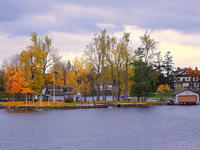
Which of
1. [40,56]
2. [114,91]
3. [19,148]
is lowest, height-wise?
[19,148]

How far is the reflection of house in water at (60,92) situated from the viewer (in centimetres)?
10462

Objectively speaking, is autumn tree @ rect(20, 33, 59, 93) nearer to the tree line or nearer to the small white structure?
the tree line

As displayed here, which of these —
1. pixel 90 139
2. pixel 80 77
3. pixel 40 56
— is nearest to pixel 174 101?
pixel 80 77

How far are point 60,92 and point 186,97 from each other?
36.9 meters

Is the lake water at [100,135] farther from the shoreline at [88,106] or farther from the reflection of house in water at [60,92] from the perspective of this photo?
the reflection of house in water at [60,92]

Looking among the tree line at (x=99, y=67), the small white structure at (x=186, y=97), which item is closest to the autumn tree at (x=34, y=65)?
the tree line at (x=99, y=67)

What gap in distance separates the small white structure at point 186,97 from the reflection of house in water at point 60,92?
29917 millimetres

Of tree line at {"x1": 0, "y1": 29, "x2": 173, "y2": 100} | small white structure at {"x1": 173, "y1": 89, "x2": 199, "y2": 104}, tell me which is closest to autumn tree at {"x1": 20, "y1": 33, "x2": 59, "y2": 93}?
tree line at {"x1": 0, "y1": 29, "x2": 173, "y2": 100}

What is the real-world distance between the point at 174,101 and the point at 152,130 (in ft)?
183

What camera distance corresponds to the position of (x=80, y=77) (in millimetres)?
100312

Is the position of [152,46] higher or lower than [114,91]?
higher

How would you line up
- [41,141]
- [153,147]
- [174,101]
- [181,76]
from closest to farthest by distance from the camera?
[153,147]
[41,141]
[174,101]
[181,76]

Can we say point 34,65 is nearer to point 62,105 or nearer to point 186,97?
point 62,105

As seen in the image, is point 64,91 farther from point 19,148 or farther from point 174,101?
point 19,148
